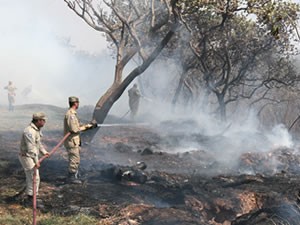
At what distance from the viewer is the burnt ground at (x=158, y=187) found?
7.02m

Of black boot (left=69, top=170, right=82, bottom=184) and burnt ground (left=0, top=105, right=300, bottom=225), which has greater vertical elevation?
black boot (left=69, top=170, right=82, bottom=184)

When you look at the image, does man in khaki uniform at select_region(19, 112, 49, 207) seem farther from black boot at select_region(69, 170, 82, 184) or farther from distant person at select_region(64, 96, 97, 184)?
black boot at select_region(69, 170, 82, 184)

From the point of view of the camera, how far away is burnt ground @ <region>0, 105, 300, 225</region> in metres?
A: 7.02

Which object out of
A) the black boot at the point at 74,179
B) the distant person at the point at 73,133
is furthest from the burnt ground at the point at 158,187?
the distant person at the point at 73,133

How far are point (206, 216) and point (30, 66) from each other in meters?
45.3

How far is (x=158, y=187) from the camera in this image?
926 centimetres

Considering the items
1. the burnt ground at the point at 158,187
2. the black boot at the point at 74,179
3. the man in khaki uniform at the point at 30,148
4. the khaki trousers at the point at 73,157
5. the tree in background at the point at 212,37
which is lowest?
the burnt ground at the point at 158,187

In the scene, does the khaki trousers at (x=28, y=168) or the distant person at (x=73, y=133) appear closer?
the khaki trousers at (x=28, y=168)

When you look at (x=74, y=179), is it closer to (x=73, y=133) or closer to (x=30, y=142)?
(x=73, y=133)

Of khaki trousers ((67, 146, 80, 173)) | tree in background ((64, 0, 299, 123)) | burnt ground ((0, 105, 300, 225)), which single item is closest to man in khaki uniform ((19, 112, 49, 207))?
burnt ground ((0, 105, 300, 225))

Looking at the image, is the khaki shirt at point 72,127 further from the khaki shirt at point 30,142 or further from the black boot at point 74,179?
the khaki shirt at point 30,142

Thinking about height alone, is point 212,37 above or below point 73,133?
above

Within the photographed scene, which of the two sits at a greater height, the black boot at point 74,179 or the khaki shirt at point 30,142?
the khaki shirt at point 30,142

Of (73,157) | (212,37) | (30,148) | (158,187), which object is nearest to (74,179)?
(73,157)
